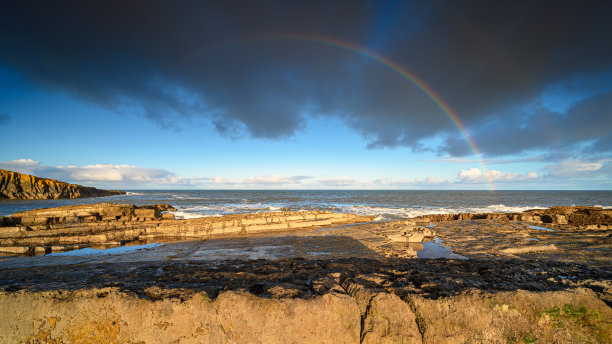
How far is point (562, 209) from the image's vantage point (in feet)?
66.8

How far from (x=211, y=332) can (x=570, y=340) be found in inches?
180

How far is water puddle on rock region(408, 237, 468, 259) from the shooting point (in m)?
9.10

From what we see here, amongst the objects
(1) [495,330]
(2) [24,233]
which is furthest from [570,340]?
(2) [24,233]

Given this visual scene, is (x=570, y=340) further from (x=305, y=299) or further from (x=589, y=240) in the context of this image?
(x=589, y=240)

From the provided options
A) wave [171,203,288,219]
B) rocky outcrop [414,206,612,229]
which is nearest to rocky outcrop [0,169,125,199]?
wave [171,203,288,219]

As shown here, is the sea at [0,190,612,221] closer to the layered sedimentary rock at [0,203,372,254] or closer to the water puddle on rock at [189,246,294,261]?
the layered sedimentary rock at [0,203,372,254]

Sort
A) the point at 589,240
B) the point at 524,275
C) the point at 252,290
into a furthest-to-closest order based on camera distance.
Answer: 1. the point at 589,240
2. the point at 524,275
3. the point at 252,290

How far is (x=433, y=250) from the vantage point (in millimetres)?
10086

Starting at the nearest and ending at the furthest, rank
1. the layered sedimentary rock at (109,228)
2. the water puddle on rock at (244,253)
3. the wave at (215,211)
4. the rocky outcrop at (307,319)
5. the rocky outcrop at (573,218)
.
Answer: the rocky outcrop at (307,319), the water puddle on rock at (244,253), the layered sedimentary rock at (109,228), the rocky outcrop at (573,218), the wave at (215,211)

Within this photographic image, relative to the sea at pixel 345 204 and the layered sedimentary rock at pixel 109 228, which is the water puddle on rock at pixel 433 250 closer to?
the layered sedimentary rock at pixel 109 228

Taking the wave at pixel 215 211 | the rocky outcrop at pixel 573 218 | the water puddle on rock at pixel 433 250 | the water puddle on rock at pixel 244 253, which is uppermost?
the rocky outcrop at pixel 573 218

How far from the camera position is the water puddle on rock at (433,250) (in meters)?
9.10

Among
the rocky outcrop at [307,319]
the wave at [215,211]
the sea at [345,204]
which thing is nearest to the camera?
the rocky outcrop at [307,319]

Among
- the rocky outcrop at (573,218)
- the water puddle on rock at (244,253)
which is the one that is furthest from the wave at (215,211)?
the rocky outcrop at (573,218)
